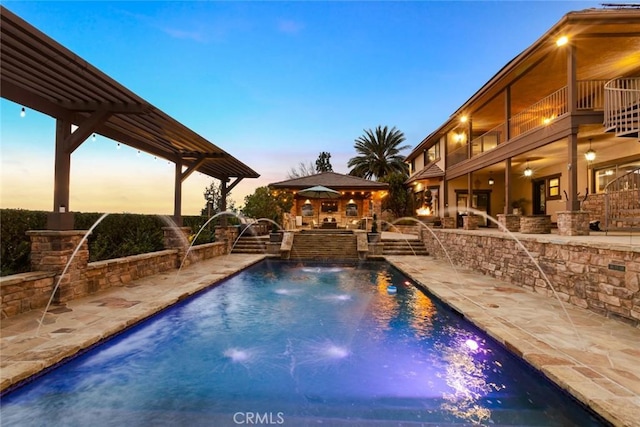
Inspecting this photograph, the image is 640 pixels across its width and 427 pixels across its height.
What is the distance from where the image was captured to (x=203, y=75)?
68.8 ft

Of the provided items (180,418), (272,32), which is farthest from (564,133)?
(272,32)

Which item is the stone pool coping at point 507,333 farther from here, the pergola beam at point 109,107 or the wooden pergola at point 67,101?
the pergola beam at point 109,107

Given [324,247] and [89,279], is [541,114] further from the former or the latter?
[89,279]

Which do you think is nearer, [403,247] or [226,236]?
[226,236]

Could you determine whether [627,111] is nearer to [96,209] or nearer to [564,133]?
[564,133]

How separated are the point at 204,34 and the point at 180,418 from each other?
17904 millimetres

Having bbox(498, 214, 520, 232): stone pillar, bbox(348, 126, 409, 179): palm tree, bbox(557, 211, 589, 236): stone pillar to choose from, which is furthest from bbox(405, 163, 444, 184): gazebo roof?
bbox(348, 126, 409, 179): palm tree

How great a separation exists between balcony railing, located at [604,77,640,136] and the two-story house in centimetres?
2

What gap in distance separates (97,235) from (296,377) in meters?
7.82

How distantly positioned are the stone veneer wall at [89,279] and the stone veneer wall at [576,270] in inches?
385

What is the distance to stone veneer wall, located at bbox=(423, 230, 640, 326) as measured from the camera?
5.04 meters

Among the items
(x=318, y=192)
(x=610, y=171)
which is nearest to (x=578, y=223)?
(x=610, y=171)

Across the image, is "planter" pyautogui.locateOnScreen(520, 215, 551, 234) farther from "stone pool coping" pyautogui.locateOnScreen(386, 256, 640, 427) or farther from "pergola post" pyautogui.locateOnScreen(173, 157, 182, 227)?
"pergola post" pyautogui.locateOnScreen(173, 157, 182, 227)

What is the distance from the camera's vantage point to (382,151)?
34.0 meters
